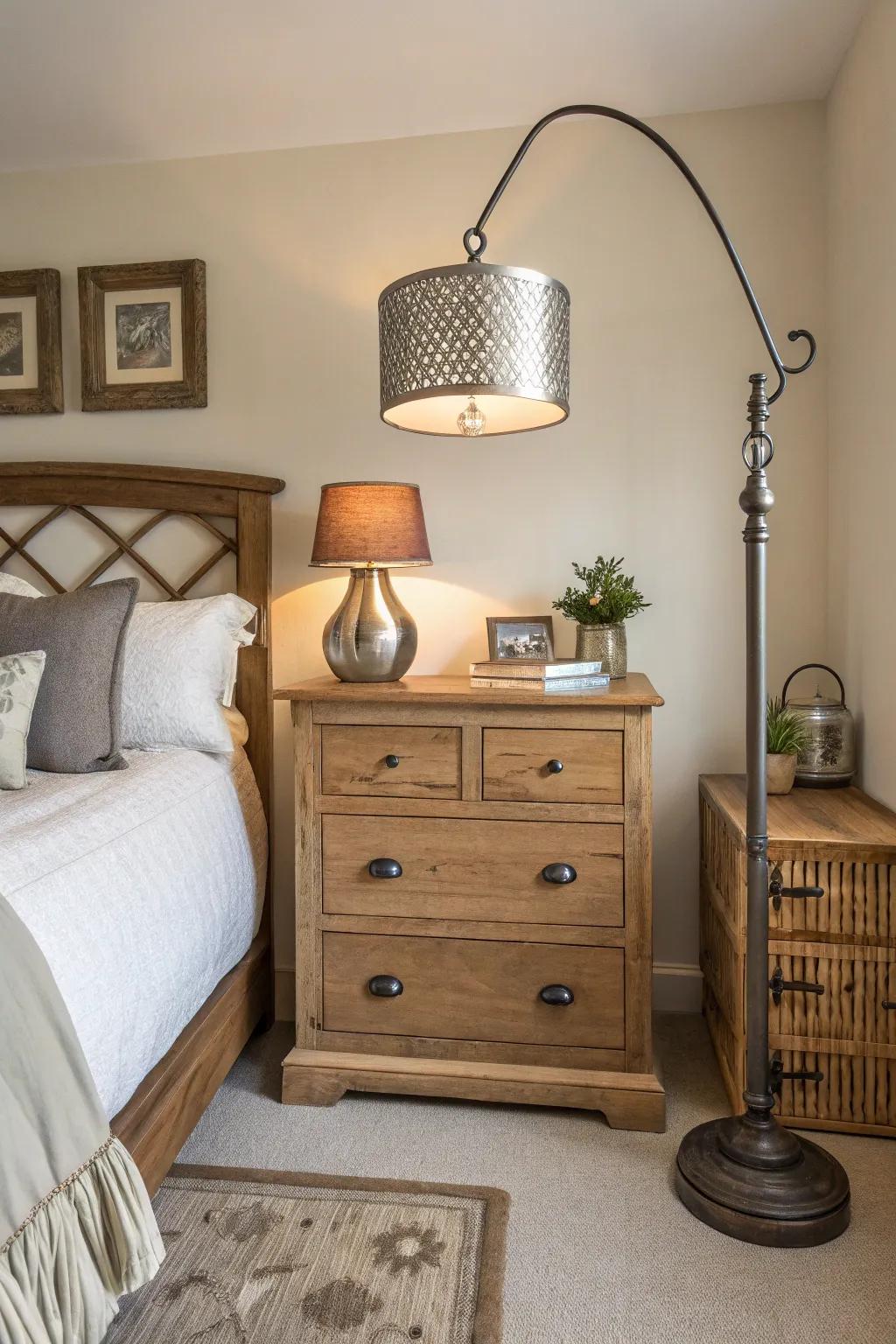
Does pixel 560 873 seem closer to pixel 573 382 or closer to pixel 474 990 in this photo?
pixel 474 990

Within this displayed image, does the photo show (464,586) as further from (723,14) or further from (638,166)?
(723,14)

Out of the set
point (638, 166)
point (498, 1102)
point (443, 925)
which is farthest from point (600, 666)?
point (638, 166)

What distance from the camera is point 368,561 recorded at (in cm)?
225

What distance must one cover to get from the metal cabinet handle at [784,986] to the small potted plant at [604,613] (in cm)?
79

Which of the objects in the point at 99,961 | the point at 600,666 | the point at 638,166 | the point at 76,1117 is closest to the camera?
the point at 76,1117

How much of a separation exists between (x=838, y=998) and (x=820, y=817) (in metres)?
0.37

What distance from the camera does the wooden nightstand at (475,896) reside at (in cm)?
203

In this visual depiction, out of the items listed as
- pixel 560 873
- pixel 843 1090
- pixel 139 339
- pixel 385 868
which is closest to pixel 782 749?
pixel 560 873

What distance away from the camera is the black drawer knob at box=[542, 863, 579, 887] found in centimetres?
203

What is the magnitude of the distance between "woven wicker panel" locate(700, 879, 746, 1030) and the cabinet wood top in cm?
29

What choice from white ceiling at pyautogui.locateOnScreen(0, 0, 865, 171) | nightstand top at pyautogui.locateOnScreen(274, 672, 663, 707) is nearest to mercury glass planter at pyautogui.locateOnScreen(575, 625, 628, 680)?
nightstand top at pyautogui.locateOnScreen(274, 672, 663, 707)

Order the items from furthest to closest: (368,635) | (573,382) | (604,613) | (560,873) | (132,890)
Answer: (573,382)
(604,613)
(368,635)
(560,873)
(132,890)

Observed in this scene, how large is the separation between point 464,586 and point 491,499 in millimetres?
250

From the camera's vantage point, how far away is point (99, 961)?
4.81 feet
